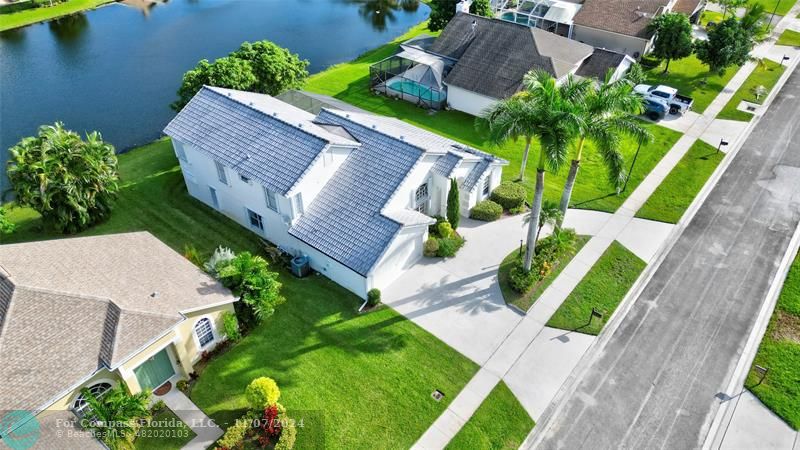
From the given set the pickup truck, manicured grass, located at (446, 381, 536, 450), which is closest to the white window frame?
manicured grass, located at (446, 381, 536, 450)

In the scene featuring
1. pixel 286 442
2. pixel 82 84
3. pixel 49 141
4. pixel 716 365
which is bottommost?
pixel 716 365

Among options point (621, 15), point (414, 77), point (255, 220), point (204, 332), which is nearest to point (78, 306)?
point (204, 332)

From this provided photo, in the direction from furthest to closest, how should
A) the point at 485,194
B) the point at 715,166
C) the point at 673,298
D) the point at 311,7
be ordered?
the point at 311,7
the point at 715,166
the point at 485,194
the point at 673,298

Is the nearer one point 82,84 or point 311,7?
point 82,84

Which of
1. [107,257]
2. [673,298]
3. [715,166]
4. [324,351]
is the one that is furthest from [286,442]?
[715,166]

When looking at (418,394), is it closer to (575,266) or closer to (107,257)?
(575,266)

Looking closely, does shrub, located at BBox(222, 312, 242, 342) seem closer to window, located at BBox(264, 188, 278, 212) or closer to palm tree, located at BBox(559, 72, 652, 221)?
window, located at BBox(264, 188, 278, 212)
